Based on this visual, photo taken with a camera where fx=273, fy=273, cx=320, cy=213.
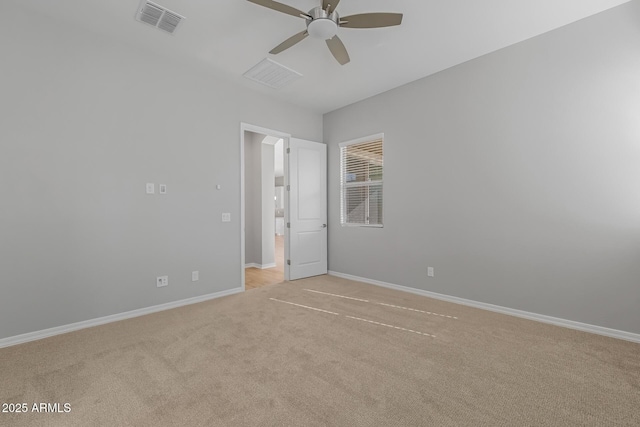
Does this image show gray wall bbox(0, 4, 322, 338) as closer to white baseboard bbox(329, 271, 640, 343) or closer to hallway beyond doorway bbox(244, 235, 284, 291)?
hallway beyond doorway bbox(244, 235, 284, 291)

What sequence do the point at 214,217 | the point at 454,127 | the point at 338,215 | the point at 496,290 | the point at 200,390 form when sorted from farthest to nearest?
the point at 338,215 → the point at 214,217 → the point at 454,127 → the point at 496,290 → the point at 200,390

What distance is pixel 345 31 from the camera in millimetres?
2752

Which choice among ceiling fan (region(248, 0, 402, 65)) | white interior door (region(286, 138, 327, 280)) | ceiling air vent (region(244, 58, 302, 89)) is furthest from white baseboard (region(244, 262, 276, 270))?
ceiling fan (region(248, 0, 402, 65))

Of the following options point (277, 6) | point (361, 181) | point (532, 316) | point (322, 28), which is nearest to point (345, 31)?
point (322, 28)

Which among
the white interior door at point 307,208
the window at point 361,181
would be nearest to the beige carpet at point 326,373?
the white interior door at point 307,208

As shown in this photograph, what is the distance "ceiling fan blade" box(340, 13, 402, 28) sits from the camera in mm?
2175

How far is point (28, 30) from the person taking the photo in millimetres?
2475

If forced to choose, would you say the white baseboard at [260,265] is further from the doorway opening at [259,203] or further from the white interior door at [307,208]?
the white interior door at [307,208]

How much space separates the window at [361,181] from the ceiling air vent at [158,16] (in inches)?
113

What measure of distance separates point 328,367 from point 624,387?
1892 mm

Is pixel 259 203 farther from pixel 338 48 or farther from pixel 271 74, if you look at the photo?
pixel 338 48

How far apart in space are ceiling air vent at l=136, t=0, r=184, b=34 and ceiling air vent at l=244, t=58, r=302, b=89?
967 mm

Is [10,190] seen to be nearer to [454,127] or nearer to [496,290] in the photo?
[454,127]

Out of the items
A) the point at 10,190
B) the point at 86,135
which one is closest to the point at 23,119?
the point at 86,135
